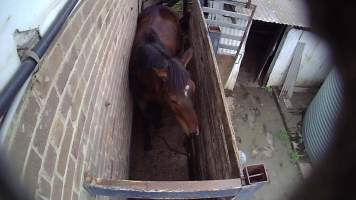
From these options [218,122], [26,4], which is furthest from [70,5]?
[218,122]

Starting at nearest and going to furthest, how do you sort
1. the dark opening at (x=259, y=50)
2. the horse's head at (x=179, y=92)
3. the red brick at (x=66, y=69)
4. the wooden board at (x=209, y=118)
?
the red brick at (x=66, y=69), the wooden board at (x=209, y=118), the horse's head at (x=179, y=92), the dark opening at (x=259, y=50)

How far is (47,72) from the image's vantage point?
41.2 inches

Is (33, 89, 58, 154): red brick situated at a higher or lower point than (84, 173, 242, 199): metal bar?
higher

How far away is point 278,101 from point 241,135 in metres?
1.24

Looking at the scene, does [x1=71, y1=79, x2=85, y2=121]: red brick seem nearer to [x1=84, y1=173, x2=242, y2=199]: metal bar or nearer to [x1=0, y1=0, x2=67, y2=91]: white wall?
[x1=84, y1=173, x2=242, y2=199]: metal bar

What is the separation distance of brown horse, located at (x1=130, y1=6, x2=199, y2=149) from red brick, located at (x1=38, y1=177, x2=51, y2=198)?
1.81 metres

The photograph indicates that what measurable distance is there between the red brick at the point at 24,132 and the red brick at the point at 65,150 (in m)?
0.30

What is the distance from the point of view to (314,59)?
562 cm

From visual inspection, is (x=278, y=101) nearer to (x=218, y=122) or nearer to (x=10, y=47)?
(x=218, y=122)

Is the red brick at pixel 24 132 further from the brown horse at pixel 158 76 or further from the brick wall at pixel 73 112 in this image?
the brown horse at pixel 158 76

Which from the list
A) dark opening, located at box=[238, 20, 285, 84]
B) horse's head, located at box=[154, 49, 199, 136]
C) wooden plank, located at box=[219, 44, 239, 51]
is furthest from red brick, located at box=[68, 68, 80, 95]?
dark opening, located at box=[238, 20, 285, 84]

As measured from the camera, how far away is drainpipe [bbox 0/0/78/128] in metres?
0.73

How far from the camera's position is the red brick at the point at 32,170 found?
885 mm

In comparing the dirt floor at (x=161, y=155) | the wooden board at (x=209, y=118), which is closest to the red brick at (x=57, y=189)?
the wooden board at (x=209, y=118)
